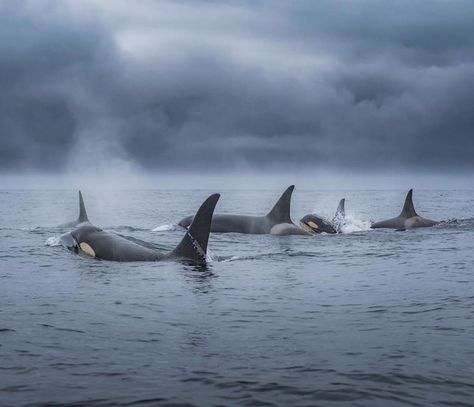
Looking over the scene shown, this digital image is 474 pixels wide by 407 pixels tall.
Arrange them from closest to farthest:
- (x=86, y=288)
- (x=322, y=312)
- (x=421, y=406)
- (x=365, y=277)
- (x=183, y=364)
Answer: (x=421, y=406), (x=183, y=364), (x=322, y=312), (x=86, y=288), (x=365, y=277)

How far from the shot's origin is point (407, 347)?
753 cm

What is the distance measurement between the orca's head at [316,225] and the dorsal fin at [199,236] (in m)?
13.5

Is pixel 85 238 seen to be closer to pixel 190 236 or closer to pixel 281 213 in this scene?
pixel 190 236

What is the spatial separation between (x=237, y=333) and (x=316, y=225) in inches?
787

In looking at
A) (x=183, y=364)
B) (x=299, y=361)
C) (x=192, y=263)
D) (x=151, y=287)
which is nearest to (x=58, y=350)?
(x=183, y=364)

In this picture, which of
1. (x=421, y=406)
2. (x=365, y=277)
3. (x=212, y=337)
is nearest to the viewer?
(x=421, y=406)

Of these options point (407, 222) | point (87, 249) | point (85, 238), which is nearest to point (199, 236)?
point (87, 249)

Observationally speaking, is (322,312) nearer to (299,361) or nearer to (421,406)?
(299,361)

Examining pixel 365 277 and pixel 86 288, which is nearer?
pixel 86 288

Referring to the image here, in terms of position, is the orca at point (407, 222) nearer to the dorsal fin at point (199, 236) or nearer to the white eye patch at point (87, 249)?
the dorsal fin at point (199, 236)

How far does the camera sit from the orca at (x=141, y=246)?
563 inches

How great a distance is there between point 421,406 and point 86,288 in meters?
7.46

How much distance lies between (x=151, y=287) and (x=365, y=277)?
4.57 m

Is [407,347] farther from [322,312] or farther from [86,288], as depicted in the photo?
[86,288]
